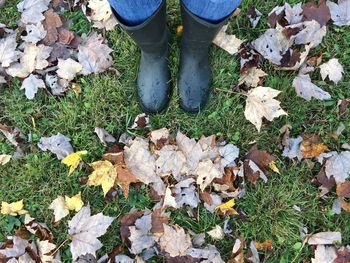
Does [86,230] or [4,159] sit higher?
[4,159]

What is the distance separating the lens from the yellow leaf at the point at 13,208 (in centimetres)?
204

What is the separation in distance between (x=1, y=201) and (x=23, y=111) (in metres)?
0.44

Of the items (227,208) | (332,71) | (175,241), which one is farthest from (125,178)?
(332,71)

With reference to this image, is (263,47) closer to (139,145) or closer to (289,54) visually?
(289,54)

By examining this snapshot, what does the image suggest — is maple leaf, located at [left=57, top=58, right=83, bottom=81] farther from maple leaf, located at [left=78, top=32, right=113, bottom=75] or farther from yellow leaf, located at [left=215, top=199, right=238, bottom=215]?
yellow leaf, located at [left=215, top=199, right=238, bottom=215]

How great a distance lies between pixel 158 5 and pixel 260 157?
2.80ft

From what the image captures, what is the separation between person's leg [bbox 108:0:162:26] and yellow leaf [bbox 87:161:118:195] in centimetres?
68

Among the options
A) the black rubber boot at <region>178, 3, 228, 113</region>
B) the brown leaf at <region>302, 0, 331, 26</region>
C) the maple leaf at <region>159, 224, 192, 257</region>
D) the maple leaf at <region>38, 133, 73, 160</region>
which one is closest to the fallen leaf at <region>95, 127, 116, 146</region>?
the maple leaf at <region>38, 133, 73, 160</region>

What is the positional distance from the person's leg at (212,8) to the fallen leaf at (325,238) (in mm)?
1037

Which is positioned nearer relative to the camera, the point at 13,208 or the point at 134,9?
the point at 134,9

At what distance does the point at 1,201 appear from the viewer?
208 cm

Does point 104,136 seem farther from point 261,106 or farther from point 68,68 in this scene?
point 261,106

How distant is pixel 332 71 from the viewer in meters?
2.18

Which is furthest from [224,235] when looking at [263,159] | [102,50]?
[102,50]
